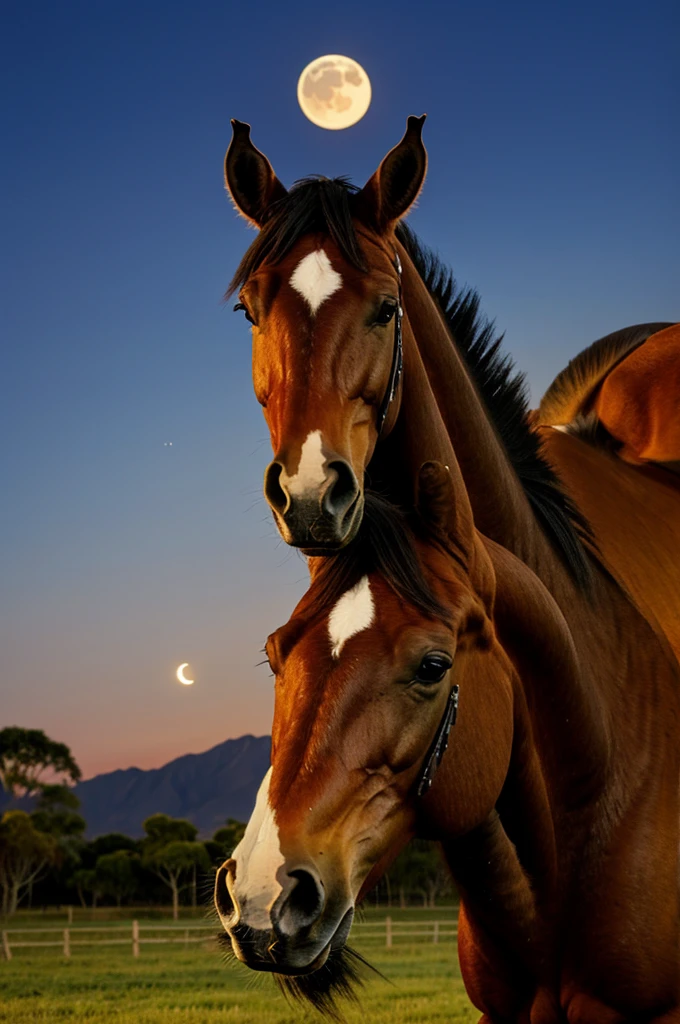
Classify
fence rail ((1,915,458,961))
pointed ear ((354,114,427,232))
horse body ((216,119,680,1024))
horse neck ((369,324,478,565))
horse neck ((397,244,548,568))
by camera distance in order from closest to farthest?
horse body ((216,119,680,1024)), horse neck ((369,324,478,565)), pointed ear ((354,114,427,232)), horse neck ((397,244,548,568)), fence rail ((1,915,458,961))

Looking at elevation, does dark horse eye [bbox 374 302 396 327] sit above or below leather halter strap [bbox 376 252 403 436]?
above

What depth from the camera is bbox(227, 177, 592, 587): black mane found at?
3.59 m

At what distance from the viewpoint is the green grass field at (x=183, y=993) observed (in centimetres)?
1020

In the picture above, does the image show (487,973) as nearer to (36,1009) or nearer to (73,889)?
(36,1009)

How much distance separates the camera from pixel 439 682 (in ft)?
9.07

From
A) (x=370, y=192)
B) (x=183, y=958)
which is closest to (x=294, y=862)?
(x=370, y=192)

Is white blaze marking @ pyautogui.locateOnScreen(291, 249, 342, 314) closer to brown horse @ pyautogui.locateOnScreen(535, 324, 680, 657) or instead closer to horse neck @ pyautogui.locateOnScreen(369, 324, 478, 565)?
horse neck @ pyautogui.locateOnScreen(369, 324, 478, 565)

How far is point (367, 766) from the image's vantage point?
105 inches

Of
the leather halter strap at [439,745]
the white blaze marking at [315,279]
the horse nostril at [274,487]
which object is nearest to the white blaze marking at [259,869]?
the leather halter strap at [439,745]

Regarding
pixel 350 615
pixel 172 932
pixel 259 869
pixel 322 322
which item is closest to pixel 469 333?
pixel 322 322

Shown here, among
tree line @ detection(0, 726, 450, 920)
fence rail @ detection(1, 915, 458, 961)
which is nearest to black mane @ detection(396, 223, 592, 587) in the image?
fence rail @ detection(1, 915, 458, 961)

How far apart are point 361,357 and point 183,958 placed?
18.6m

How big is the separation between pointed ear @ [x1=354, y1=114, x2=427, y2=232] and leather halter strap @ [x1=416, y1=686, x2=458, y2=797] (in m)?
1.91

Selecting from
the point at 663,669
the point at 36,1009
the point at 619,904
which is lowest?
the point at 36,1009
